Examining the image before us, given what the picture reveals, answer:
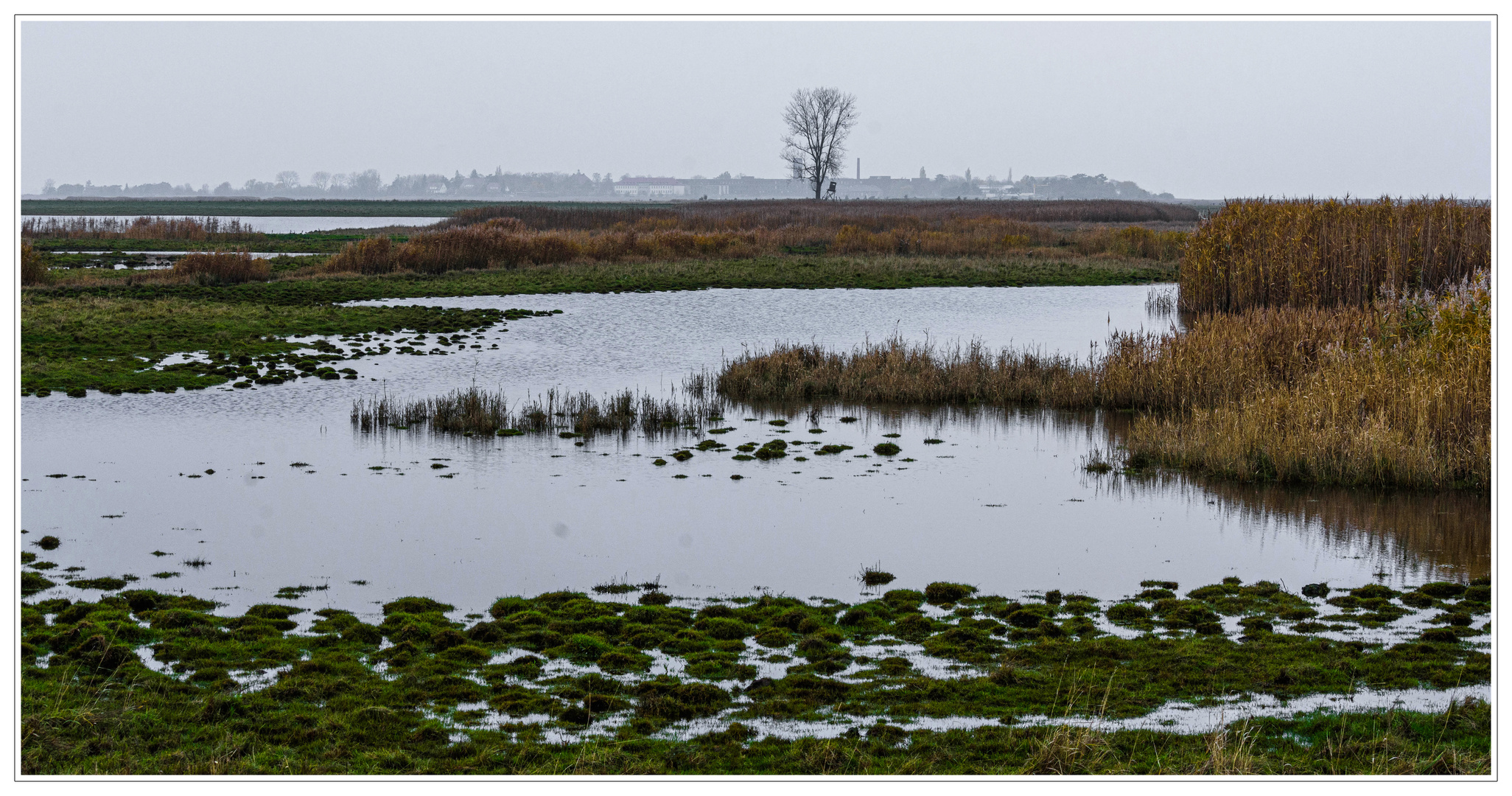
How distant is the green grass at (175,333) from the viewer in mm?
22344

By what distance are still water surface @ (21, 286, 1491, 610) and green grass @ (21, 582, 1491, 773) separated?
93cm

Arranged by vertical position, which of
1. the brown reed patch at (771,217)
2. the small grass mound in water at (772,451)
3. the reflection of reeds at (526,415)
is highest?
the brown reed patch at (771,217)

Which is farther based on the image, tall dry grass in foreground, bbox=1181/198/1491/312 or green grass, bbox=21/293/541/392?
tall dry grass in foreground, bbox=1181/198/1491/312

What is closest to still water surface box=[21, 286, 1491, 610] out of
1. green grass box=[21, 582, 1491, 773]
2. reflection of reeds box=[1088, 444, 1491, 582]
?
reflection of reeds box=[1088, 444, 1491, 582]

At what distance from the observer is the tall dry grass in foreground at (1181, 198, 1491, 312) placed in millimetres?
24734

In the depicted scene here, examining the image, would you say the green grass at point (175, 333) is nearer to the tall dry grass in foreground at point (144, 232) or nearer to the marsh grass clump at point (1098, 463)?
the marsh grass clump at point (1098, 463)

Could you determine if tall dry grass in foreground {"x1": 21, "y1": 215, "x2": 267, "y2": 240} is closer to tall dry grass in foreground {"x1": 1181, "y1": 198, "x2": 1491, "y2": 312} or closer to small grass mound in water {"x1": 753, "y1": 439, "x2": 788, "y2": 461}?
tall dry grass in foreground {"x1": 1181, "y1": 198, "x2": 1491, "y2": 312}

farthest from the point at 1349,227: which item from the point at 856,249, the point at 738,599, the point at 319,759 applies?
the point at 856,249

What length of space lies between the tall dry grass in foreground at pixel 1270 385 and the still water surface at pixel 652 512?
640mm

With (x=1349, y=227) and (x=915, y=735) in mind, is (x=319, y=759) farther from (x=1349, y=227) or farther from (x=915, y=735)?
(x=1349, y=227)

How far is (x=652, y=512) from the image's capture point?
45.0ft

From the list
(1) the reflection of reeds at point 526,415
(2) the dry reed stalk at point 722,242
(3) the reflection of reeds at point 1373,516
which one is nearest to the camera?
(3) the reflection of reeds at point 1373,516

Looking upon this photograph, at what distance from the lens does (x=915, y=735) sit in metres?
7.04

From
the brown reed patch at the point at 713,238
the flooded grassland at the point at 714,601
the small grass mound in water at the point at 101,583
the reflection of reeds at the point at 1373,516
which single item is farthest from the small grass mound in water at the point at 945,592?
the brown reed patch at the point at 713,238
